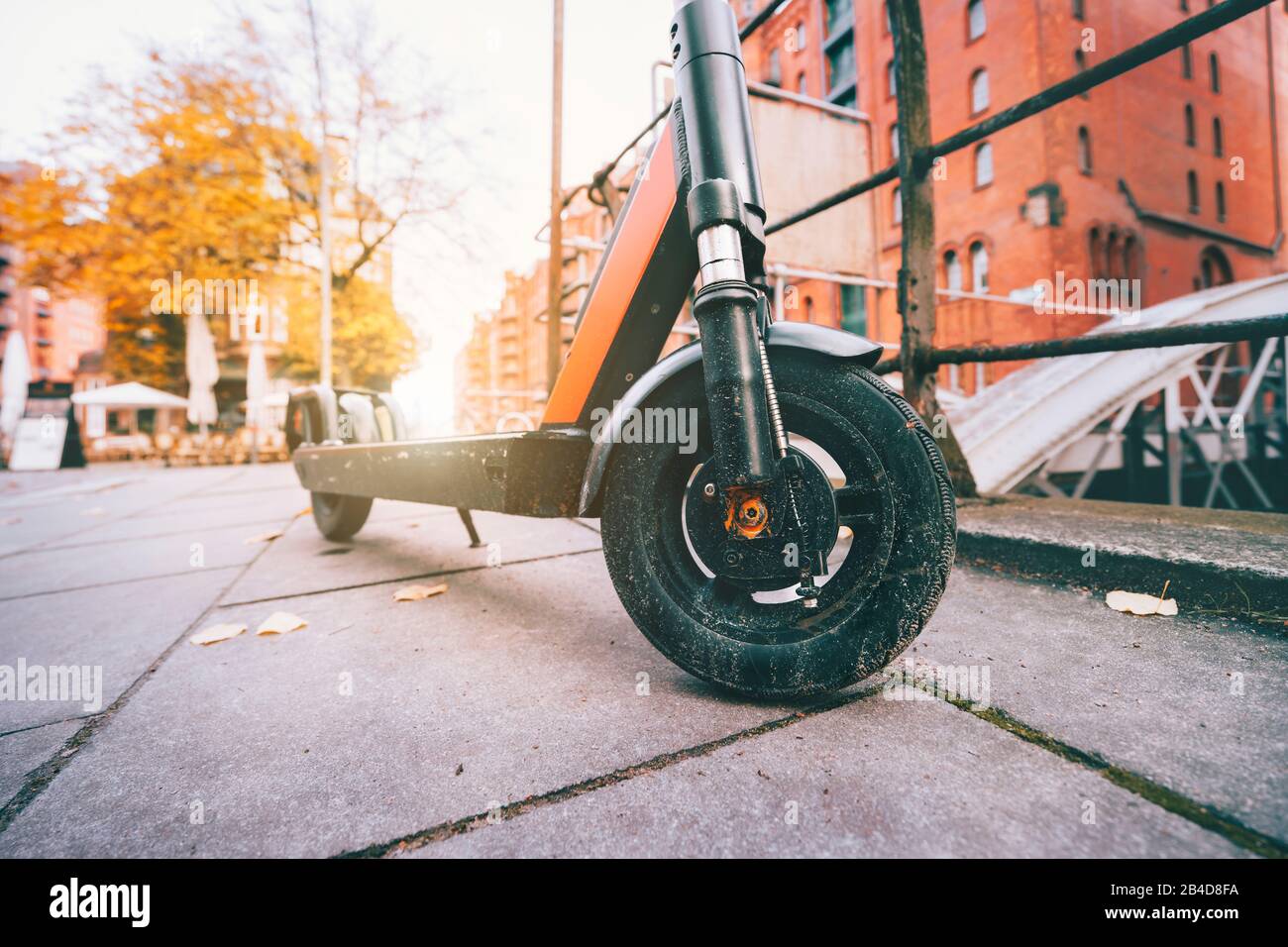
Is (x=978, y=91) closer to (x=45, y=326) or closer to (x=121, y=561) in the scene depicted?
(x=121, y=561)

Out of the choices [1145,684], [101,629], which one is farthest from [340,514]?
[1145,684]

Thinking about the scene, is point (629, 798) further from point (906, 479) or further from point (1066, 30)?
point (1066, 30)

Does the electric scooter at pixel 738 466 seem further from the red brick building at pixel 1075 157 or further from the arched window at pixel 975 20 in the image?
the arched window at pixel 975 20

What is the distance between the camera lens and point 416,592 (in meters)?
1.88

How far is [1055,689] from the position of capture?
3.27 ft

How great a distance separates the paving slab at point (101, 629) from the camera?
120 cm

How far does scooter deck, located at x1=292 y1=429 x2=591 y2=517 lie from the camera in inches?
51.8

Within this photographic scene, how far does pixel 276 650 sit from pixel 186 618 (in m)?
0.59

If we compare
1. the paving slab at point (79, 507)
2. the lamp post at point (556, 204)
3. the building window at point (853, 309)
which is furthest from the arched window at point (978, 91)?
the paving slab at point (79, 507)

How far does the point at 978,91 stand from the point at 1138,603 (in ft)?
60.2

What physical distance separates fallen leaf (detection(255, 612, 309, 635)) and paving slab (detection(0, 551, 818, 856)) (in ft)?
0.18

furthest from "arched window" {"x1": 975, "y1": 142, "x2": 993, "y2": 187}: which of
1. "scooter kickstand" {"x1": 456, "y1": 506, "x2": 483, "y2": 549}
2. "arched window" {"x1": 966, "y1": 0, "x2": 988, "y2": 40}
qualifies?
"scooter kickstand" {"x1": 456, "y1": 506, "x2": 483, "y2": 549}
